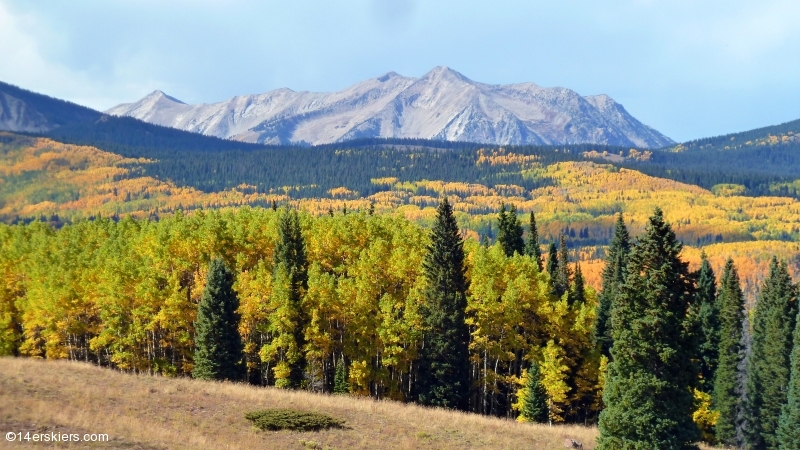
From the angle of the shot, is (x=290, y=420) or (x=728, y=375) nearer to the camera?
(x=290, y=420)

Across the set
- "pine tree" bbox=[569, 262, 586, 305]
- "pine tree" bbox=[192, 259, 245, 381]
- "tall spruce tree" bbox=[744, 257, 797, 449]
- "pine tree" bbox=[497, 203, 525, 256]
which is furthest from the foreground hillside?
"pine tree" bbox=[497, 203, 525, 256]

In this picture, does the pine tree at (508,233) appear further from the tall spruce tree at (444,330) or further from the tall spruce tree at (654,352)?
the tall spruce tree at (654,352)

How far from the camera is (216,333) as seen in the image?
57.8 metres

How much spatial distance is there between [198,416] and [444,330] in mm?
25214

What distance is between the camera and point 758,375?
76062 mm

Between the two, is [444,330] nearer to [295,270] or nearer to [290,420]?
[295,270]

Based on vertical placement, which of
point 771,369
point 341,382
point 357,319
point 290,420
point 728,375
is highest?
point 357,319

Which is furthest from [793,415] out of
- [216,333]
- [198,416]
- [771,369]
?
[198,416]

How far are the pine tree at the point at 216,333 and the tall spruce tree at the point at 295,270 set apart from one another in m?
4.57

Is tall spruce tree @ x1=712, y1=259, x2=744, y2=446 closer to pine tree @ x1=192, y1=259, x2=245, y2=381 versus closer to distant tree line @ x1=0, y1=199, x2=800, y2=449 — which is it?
distant tree line @ x1=0, y1=199, x2=800, y2=449

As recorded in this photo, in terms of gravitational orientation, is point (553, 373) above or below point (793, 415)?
above

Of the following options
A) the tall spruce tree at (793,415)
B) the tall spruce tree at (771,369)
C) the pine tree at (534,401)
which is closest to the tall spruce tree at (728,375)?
the tall spruce tree at (771,369)

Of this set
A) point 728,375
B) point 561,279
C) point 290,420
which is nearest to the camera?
point 290,420

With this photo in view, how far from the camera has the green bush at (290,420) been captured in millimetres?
40594
